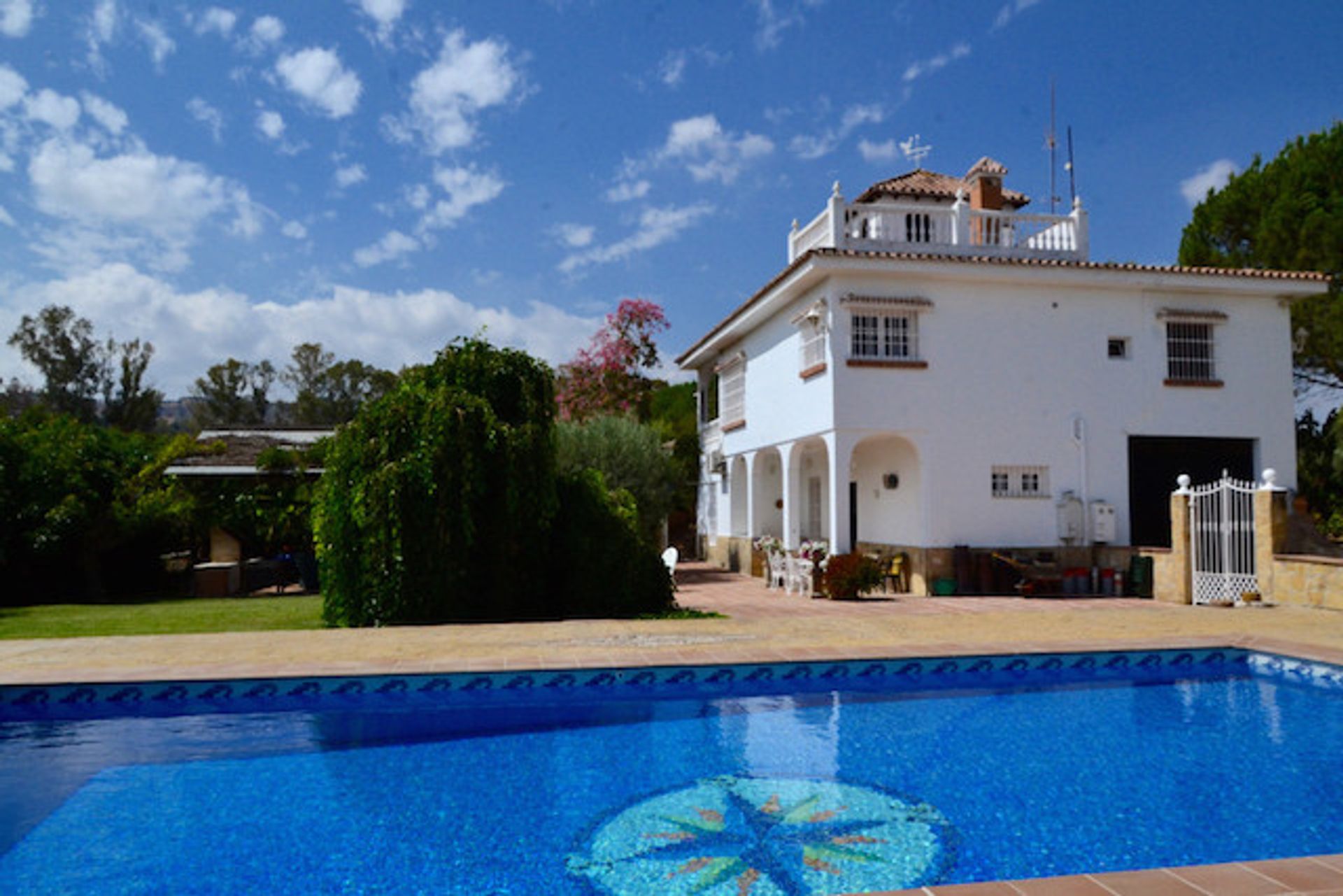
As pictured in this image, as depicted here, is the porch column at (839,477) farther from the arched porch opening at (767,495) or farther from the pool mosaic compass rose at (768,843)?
the pool mosaic compass rose at (768,843)

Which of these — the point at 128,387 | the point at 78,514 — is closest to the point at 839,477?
the point at 78,514

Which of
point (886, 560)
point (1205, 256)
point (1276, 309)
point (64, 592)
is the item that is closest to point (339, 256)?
point (64, 592)

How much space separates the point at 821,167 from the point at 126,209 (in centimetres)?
1403

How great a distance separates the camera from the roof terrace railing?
17906 millimetres

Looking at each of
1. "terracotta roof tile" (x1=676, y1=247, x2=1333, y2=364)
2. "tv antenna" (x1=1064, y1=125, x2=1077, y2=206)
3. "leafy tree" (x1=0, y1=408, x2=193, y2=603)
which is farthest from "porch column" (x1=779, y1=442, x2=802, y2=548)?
"leafy tree" (x1=0, y1=408, x2=193, y2=603)

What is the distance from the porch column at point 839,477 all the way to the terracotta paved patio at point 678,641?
268cm

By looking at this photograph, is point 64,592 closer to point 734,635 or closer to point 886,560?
point 734,635

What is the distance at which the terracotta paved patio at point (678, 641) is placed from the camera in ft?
29.3

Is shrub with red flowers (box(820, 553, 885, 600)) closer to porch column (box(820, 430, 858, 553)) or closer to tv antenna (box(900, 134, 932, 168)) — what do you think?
porch column (box(820, 430, 858, 553))

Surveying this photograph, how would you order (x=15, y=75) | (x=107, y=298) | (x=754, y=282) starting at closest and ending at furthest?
(x=15, y=75) → (x=107, y=298) → (x=754, y=282)

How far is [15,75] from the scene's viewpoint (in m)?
13.6

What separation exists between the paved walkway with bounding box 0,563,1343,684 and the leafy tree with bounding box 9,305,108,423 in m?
50.9

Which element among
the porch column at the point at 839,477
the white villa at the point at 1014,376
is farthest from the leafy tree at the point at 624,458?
the porch column at the point at 839,477

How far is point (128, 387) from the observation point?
178 feet
